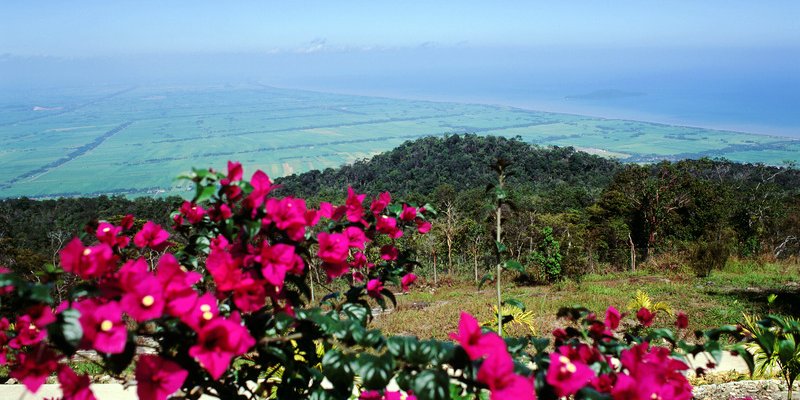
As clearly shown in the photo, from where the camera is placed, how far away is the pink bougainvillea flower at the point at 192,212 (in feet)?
4.38

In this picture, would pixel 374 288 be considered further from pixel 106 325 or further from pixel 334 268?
pixel 106 325

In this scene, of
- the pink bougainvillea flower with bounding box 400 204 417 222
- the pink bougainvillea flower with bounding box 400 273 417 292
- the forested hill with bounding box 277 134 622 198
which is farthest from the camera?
the forested hill with bounding box 277 134 622 198

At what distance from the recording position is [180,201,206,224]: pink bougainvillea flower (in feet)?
4.38

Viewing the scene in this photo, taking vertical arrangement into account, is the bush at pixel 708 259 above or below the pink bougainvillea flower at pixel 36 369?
below

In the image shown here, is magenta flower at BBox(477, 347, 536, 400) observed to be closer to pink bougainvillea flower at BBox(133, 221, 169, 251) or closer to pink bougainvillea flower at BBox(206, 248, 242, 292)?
pink bougainvillea flower at BBox(206, 248, 242, 292)

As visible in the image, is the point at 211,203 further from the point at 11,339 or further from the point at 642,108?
the point at 642,108

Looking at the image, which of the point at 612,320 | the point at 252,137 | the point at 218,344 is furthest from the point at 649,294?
the point at 252,137

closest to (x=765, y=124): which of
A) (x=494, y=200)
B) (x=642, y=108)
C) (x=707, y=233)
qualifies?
(x=642, y=108)

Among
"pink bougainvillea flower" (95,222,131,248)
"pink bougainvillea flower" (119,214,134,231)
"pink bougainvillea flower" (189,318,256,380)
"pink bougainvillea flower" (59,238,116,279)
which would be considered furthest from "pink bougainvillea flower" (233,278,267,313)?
"pink bougainvillea flower" (119,214,134,231)

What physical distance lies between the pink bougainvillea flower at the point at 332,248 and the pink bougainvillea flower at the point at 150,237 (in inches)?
18.5

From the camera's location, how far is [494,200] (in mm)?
1985

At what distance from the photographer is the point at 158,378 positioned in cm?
83

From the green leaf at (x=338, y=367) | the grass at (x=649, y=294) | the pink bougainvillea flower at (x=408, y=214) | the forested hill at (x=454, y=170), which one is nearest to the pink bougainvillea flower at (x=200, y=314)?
the green leaf at (x=338, y=367)

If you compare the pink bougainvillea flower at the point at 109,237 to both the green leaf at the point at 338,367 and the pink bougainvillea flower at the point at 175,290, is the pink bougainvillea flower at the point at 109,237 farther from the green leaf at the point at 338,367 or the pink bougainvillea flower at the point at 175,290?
the green leaf at the point at 338,367
